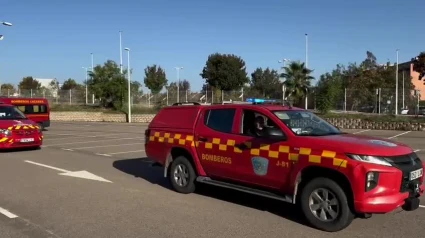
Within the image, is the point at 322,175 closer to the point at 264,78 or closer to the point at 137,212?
the point at 137,212

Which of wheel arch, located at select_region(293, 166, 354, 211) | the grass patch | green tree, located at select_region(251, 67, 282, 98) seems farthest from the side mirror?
green tree, located at select_region(251, 67, 282, 98)

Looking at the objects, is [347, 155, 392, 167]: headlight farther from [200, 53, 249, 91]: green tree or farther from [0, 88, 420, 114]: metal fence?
[200, 53, 249, 91]: green tree

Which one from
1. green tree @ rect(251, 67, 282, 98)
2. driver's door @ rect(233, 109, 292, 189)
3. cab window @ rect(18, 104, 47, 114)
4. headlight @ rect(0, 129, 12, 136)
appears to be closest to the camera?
driver's door @ rect(233, 109, 292, 189)

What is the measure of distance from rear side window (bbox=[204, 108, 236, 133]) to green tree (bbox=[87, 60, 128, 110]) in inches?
1617

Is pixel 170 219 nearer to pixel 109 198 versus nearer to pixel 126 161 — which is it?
pixel 109 198

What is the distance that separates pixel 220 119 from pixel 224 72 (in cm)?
7021

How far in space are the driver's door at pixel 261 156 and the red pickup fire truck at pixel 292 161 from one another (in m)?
0.01

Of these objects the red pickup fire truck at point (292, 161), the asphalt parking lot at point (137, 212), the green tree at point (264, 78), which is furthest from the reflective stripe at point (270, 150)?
the green tree at point (264, 78)

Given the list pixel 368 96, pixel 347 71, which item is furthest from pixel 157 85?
pixel 368 96

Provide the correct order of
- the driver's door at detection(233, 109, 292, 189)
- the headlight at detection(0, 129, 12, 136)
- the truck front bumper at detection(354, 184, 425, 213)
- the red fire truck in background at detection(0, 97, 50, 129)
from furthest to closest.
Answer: the red fire truck in background at detection(0, 97, 50, 129)
the headlight at detection(0, 129, 12, 136)
the driver's door at detection(233, 109, 292, 189)
the truck front bumper at detection(354, 184, 425, 213)

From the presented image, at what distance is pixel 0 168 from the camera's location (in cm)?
1120

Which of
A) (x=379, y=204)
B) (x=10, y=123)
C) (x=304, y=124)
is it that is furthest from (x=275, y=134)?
(x=10, y=123)

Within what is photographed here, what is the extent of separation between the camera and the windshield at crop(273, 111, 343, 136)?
6.54 m

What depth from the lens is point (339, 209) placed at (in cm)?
569
